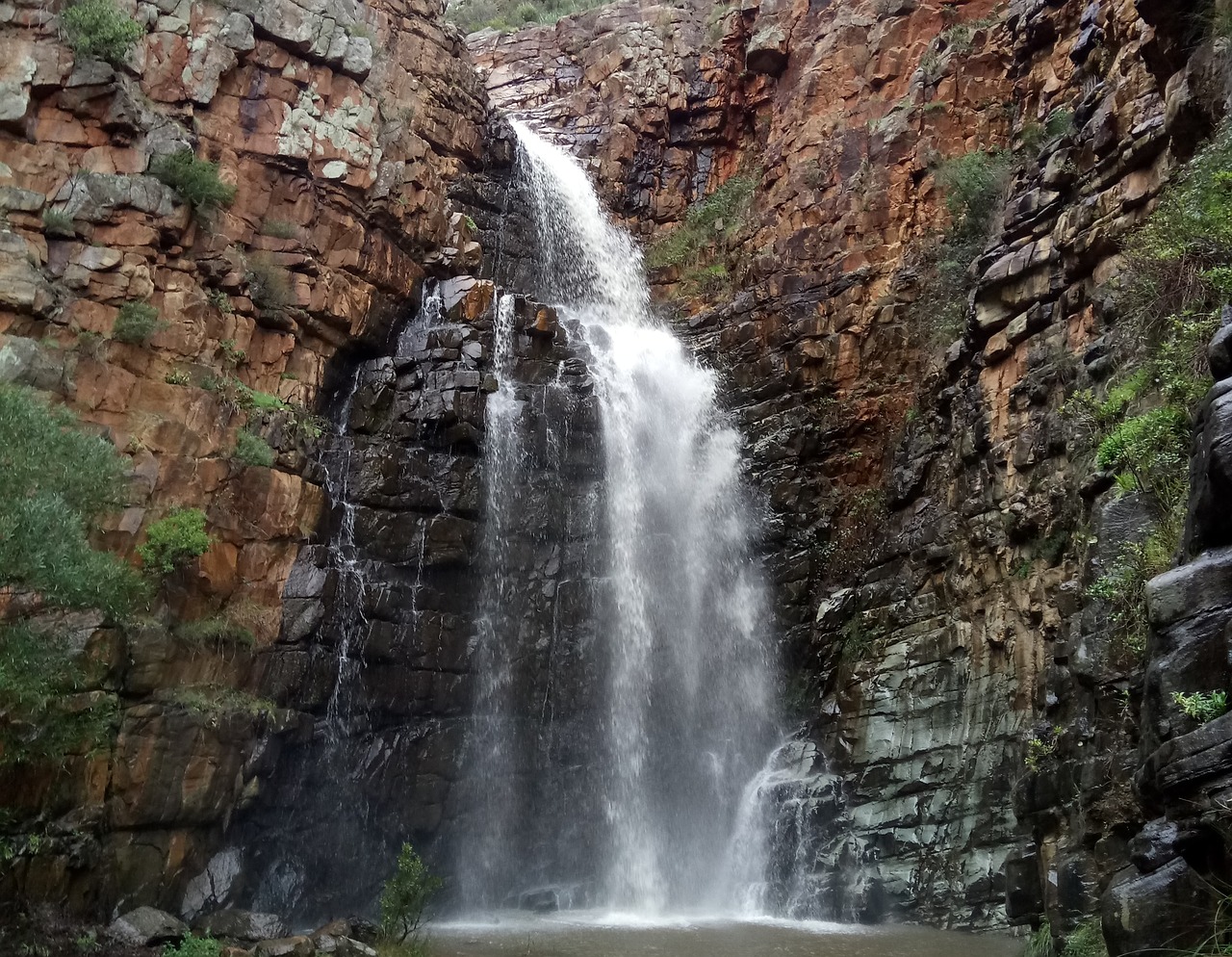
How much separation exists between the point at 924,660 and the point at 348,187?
1572 cm

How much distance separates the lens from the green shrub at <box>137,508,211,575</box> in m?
15.5

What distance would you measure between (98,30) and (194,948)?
646 inches

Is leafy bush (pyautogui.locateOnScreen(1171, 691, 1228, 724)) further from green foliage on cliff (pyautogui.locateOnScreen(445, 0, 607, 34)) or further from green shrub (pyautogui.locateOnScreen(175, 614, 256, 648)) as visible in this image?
green foliage on cliff (pyautogui.locateOnScreen(445, 0, 607, 34))

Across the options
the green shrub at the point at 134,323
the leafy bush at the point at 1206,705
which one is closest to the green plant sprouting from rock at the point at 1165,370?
the leafy bush at the point at 1206,705

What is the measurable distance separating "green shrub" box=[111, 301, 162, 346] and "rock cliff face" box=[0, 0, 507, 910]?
0.47ft

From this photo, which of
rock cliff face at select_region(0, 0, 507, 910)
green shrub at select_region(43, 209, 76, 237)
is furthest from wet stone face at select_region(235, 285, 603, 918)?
green shrub at select_region(43, 209, 76, 237)

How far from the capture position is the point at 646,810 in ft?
60.2

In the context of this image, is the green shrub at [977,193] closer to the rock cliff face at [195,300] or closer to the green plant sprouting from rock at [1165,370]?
the green plant sprouting from rock at [1165,370]

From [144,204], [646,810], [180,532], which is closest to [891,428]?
[646,810]

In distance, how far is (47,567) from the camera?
1207 centimetres

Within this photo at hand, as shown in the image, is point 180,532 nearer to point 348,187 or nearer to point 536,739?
point 536,739

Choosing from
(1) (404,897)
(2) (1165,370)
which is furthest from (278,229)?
(2) (1165,370)

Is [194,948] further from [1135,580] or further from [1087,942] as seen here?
[1135,580]

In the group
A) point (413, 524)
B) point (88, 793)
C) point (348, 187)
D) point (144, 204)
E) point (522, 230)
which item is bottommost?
point (88, 793)
